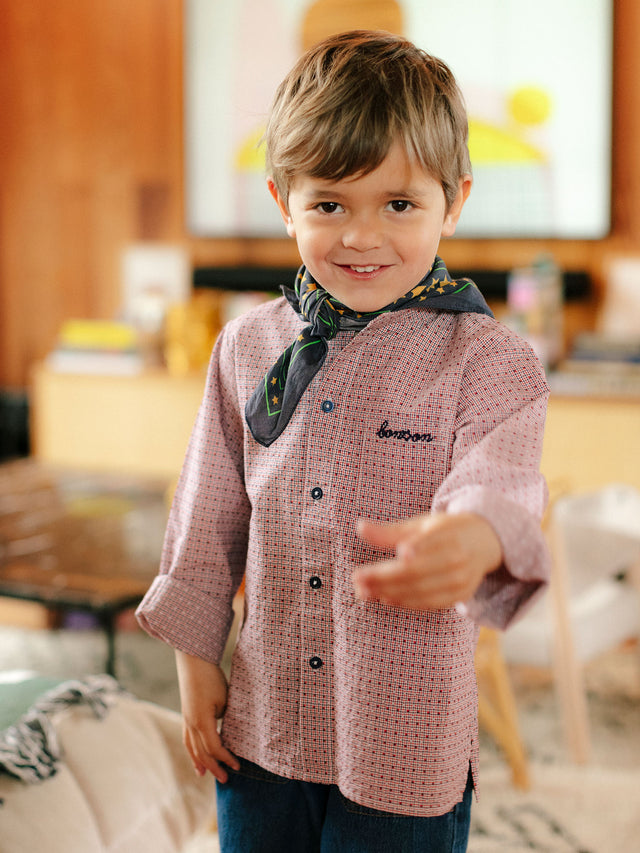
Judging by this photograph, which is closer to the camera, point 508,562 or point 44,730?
point 508,562

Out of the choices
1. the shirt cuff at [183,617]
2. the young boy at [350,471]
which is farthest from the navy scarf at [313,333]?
the shirt cuff at [183,617]

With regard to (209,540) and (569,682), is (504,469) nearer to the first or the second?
(209,540)

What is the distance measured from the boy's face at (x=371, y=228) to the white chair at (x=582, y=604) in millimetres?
1157

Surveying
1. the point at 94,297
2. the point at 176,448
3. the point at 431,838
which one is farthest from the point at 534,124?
the point at 431,838

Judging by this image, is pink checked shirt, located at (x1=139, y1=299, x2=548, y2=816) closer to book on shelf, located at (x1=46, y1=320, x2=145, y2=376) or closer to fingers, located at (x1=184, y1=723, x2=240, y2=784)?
fingers, located at (x1=184, y1=723, x2=240, y2=784)

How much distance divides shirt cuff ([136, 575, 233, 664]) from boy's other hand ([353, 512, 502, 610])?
13.5 inches

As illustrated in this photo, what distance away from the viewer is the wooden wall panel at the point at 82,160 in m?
3.76

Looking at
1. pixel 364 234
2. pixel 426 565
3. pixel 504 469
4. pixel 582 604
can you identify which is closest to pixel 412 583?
pixel 426 565

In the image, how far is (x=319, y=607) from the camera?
2.84 ft

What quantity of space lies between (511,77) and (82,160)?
176cm

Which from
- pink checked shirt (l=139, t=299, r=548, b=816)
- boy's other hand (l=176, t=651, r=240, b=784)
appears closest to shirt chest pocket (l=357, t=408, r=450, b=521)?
pink checked shirt (l=139, t=299, r=548, b=816)

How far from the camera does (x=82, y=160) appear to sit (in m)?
3.95

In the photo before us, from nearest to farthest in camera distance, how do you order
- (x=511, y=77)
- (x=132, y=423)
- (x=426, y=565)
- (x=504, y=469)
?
(x=426, y=565) → (x=504, y=469) → (x=511, y=77) → (x=132, y=423)

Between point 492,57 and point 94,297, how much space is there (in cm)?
184
